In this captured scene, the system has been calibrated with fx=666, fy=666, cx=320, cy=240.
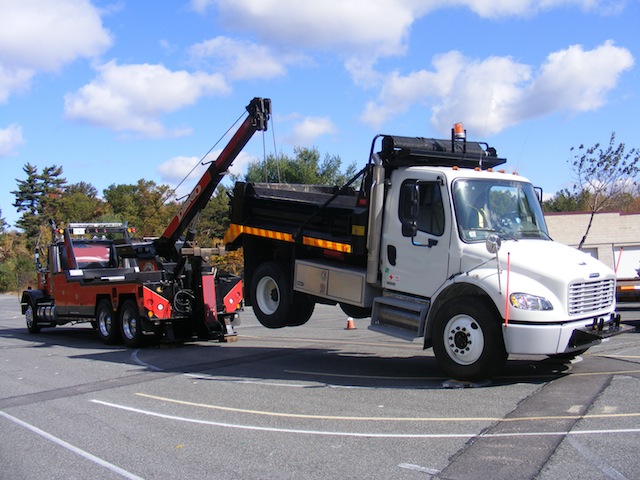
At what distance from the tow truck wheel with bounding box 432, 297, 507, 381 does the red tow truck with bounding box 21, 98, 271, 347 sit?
5701 mm

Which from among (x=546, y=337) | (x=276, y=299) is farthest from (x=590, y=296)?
(x=276, y=299)

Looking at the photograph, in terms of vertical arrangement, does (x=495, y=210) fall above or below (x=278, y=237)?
above

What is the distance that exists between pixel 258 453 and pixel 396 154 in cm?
492

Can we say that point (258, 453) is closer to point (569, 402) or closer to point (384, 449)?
point (384, 449)

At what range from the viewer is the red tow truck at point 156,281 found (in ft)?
45.7

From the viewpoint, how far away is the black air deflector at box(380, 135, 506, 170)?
9.45 meters

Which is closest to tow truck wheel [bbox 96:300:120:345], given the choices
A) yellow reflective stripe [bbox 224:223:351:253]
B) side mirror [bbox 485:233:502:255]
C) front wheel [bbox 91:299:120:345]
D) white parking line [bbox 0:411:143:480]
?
front wheel [bbox 91:299:120:345]

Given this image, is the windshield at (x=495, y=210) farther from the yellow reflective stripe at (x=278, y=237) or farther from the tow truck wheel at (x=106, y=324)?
the tow truck wheel at (x=106, y=324)

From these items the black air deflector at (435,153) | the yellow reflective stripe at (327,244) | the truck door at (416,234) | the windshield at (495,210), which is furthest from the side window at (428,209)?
the yellow reflective stripe at (327,244)

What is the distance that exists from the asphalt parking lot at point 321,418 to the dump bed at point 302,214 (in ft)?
6.86

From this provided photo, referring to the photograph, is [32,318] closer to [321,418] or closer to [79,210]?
[321,418]

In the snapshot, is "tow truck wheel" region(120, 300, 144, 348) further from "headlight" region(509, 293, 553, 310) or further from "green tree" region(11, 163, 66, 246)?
"green tree" region(11, 163, 66, 246)

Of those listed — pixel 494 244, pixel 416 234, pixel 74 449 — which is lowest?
pixel 74 449

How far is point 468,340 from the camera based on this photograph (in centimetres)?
839
